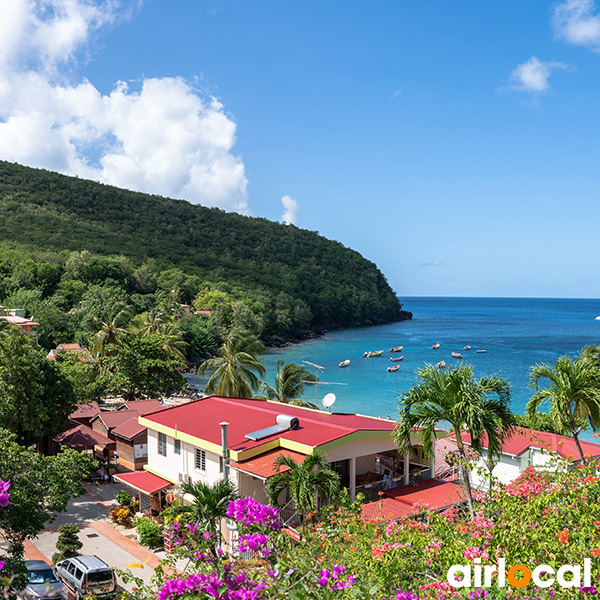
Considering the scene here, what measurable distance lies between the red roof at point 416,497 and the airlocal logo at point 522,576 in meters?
10.4

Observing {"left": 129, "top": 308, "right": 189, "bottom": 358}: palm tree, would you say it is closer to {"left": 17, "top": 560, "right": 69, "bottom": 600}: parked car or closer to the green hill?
the green hill

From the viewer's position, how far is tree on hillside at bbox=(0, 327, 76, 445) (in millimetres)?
23391

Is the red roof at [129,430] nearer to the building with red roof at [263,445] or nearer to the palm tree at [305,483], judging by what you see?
the building with red roof at [263,445]

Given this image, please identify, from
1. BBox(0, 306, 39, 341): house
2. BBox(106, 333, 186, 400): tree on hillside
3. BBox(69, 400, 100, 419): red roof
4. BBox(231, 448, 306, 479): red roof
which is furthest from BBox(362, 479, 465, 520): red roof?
BBox(0, 306, 39, 341): house

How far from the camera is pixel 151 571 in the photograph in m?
17.6

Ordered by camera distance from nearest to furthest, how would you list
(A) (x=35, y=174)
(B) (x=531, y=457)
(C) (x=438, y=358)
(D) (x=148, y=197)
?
(B) (x=531, y=457) → (C) (x=438, y=358) → (A) (x=35, y=174) → (D) (x=148, y=197)

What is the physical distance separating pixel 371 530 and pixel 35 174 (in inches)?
6029

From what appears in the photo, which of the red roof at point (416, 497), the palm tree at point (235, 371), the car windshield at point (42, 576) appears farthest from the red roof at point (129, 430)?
the red roof at point (416, 497)

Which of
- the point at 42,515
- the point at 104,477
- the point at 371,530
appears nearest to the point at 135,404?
the point at 104,477

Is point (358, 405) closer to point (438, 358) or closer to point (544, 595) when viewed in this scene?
point (438, 358)

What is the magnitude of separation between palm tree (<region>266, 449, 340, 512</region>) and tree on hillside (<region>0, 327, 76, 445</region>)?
13358 mm

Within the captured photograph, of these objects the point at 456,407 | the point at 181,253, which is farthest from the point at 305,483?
the point at 181,253

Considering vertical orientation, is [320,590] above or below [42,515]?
above

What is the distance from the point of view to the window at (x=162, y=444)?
21.9 metres
